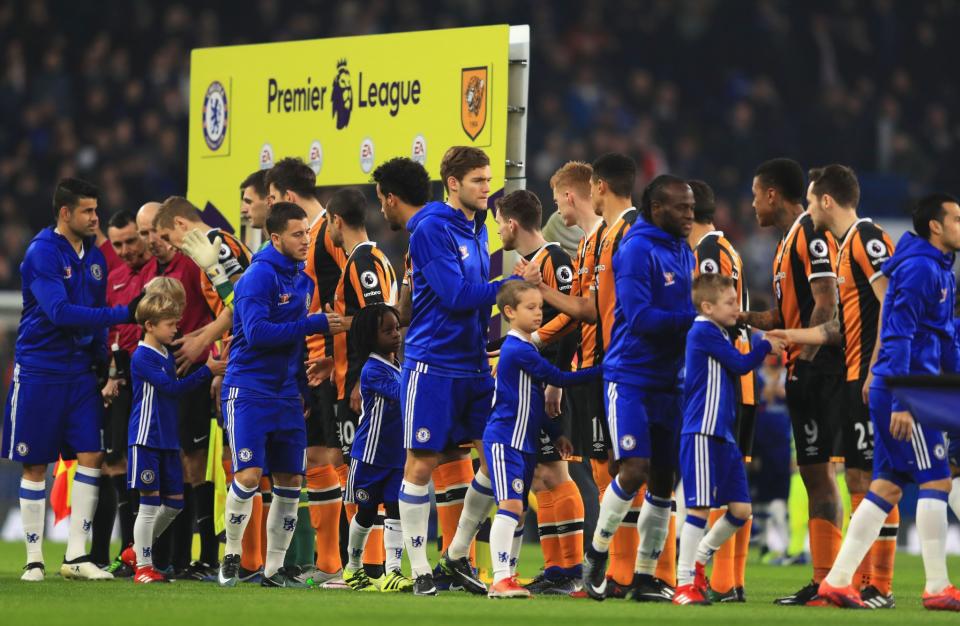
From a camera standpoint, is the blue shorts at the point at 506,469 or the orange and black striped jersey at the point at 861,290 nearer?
the blue shorts at the point at 506,469

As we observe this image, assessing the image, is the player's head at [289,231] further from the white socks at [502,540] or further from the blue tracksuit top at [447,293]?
the white socks at [502,540]

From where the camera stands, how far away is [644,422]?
27.1 feet

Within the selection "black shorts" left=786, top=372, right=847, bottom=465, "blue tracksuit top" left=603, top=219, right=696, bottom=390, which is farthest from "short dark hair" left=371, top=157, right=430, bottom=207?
"black shorts" left=786, top=372, right=847, bottom=465

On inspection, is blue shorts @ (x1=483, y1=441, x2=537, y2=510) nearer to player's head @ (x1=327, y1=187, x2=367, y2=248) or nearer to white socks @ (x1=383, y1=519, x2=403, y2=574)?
white socks @ (x1=383, y1=519, x2=403, y2=574)

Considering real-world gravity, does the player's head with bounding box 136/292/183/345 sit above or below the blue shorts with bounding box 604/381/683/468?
above

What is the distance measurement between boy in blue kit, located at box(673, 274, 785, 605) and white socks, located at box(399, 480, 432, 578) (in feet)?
4.53

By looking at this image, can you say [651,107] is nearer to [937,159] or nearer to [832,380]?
[937,159]

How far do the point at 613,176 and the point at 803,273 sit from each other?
1183 millimetres

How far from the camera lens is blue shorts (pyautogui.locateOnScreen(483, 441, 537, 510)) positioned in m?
8.48

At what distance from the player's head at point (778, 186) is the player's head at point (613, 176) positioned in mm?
722

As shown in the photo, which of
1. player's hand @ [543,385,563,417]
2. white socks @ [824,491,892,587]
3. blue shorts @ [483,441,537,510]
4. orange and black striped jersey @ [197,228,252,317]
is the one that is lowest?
white socks @ [824,491,892,587]

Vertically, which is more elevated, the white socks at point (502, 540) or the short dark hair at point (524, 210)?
the short dark hair at point (524, 210)

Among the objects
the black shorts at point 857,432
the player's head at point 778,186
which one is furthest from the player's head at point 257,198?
the black shorts at point 857,432

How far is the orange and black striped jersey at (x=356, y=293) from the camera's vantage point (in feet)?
31.7
